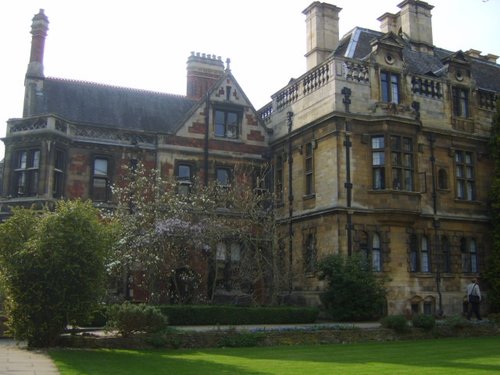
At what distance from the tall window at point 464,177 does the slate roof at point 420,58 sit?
435 cm

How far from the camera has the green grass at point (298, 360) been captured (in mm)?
12414

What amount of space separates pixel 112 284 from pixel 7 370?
14.9 m

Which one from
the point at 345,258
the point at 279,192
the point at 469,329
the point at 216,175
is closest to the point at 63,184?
the point at 216,175

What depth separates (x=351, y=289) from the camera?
22.9 metres

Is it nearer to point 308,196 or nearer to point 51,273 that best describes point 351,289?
point 308,196

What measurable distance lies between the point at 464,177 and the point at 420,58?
7.03m

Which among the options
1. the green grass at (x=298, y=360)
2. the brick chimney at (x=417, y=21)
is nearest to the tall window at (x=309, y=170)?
the brick chimney at (x=417, y=21)

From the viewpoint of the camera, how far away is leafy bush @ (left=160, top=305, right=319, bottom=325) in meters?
21.2

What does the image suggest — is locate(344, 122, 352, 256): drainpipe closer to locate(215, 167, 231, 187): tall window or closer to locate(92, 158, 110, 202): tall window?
locate(215, 167, 231, 187): tall window

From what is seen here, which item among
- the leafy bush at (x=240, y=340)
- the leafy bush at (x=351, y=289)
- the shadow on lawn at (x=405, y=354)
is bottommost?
the shadow on lawn at (x=405, y=354)

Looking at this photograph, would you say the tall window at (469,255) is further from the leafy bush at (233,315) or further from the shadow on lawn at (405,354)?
the leafy bush at (233,315)

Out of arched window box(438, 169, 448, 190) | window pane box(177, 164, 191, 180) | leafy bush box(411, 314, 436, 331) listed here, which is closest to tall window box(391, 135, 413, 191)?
arched window box(438, 169, 448, 190)

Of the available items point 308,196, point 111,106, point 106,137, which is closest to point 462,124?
point 308,196

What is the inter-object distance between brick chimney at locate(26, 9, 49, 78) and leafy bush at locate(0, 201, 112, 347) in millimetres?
15512
